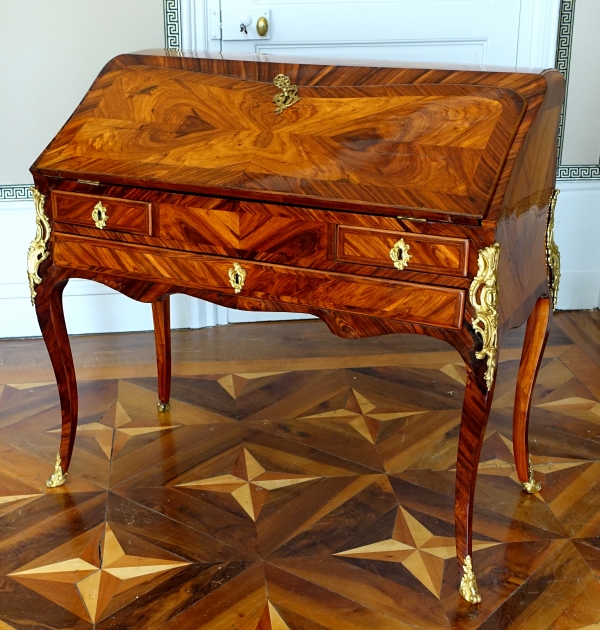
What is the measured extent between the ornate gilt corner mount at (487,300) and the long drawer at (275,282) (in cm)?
4

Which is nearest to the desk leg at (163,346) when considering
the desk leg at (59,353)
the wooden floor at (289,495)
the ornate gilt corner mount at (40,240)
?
the wooden floor at (289,495)

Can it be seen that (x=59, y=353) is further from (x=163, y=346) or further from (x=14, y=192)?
(x=14, y=192)

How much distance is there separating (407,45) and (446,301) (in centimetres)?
192

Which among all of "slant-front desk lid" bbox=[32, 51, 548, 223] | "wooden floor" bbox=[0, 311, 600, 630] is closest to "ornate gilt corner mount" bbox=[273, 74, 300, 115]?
"slant-front desk lid" bbox=[32, 51, 548, 223]

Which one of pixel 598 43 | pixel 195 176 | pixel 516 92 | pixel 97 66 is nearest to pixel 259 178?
pixel 195 176

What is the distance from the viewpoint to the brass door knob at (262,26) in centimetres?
345

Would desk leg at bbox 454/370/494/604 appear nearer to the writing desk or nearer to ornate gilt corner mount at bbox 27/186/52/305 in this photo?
the writing desk

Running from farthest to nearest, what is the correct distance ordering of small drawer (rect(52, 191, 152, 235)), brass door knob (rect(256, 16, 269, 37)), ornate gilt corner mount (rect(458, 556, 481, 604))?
1. brass door knob (rect(256, 16, 269, 37))
2. small drawer (rect(52, 191, 152, 235))
3. ornate gilt corner mount (rect(458, 556, 481, 604))

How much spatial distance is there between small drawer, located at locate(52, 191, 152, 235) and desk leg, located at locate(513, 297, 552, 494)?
Answer: 1.07m

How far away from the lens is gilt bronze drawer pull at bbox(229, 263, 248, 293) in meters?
2.13

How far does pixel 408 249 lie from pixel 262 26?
1.86 metres

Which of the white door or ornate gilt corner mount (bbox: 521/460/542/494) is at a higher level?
the white door

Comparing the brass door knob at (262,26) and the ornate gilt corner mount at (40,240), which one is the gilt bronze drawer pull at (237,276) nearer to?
the ornate gilt corner mount at (40,240)

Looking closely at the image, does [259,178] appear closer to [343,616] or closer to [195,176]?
[195,176]
